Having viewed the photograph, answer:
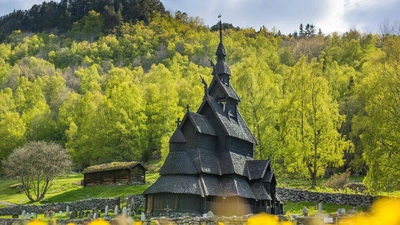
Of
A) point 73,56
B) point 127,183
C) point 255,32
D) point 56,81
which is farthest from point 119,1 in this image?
point 127,183

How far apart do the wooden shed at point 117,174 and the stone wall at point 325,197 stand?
14.4 meters

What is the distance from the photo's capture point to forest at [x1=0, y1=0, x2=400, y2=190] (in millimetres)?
34428

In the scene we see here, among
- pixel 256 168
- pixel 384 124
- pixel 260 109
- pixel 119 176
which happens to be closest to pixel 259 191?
pixel 256 168

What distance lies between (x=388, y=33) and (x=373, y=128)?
711 centimetres

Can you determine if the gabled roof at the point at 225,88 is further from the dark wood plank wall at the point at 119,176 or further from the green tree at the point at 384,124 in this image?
the dark wood plank wall at the point at 119,176

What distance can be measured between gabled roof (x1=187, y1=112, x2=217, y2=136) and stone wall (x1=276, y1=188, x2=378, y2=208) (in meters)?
8.99

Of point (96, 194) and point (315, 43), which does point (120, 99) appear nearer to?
point (96, 194)

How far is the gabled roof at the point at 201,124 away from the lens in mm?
33219

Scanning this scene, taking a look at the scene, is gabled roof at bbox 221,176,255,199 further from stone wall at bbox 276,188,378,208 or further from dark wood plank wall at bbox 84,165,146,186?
dark wood plank wall at bbox 84,165,146,186

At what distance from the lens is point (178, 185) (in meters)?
30.2

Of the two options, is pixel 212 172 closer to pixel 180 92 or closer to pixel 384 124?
pixel 384 124

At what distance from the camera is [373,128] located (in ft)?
103

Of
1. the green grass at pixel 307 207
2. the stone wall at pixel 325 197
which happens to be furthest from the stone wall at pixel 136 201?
the green grass at pixel 307 207

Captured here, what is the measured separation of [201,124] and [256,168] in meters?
4.70
